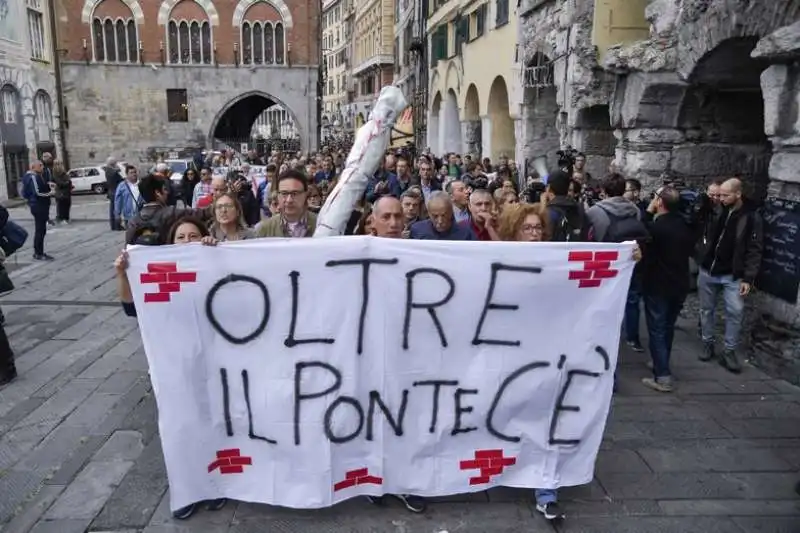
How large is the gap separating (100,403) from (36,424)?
48 centimetres

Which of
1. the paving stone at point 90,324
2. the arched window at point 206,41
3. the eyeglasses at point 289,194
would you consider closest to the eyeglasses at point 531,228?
the eyeglasses at point 289,194

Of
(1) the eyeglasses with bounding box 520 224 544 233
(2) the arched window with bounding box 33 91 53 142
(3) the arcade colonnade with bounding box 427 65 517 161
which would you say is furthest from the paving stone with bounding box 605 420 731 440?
(2) the arched window with bounding box 33 91 53 142

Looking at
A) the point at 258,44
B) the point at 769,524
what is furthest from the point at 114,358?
the point at 258,44

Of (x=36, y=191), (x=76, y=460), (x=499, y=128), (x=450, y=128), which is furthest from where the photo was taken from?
(x=450, y=128)

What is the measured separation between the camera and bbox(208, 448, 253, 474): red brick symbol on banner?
3.59 metres

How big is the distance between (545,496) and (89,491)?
8.56 ft

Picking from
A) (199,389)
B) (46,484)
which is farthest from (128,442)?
(199,389)

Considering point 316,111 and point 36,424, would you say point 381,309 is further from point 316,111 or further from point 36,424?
point 316,111

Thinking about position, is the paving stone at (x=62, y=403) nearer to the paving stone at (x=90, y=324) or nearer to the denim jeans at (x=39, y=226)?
the paving stone at (x=90, y=324)

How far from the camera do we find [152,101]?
34688 mm

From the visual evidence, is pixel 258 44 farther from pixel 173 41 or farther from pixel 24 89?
pixel 24 89

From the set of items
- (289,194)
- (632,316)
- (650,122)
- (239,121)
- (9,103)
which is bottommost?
(632,316)

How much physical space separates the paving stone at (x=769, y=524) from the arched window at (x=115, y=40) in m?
36.4

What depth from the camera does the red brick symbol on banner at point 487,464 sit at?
3.70 meters
